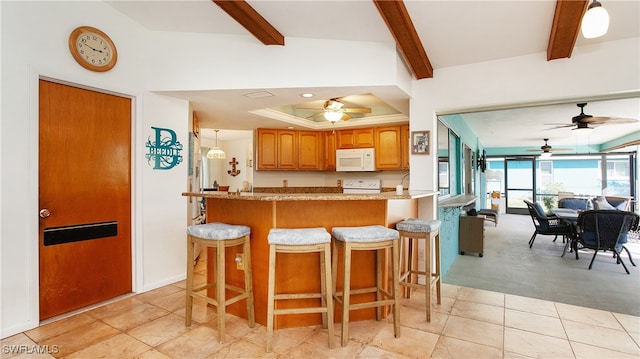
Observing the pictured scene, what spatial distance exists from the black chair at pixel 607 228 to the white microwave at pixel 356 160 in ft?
9.82

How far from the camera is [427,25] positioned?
250 cm

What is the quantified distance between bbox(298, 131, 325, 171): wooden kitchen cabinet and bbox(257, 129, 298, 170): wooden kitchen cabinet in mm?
97

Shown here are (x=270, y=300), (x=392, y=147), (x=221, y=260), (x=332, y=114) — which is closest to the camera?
(x=270, y=300)

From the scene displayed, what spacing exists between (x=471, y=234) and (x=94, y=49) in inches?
204

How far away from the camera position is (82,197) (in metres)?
2.57

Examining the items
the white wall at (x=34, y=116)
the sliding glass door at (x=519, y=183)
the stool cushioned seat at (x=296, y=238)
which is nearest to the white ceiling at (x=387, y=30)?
the white wall at (x=34, y=116)

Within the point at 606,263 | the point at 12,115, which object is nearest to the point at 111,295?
the point at 12,115

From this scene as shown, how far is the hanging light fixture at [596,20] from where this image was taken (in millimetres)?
1729

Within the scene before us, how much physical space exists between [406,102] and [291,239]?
246cm

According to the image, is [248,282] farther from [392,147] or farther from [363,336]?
[392,147]

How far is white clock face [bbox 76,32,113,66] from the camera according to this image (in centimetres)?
252

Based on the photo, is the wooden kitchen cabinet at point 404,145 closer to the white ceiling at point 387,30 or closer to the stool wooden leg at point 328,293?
the white ceiling at point 387,30

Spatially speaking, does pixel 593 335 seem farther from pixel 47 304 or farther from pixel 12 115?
pixel 12 115

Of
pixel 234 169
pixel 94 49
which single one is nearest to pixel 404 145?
pixel 94 49
